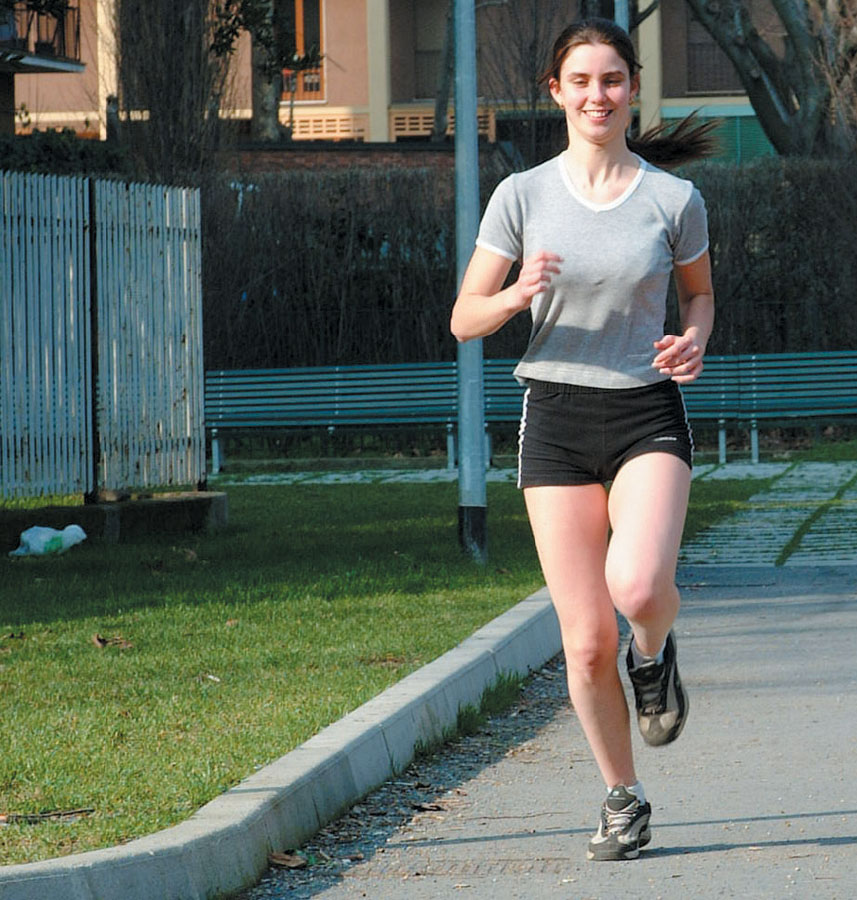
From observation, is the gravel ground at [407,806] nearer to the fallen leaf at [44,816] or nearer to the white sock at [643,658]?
the fallen leaf at [44,816]

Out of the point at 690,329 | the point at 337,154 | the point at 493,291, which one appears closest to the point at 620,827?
the point at 690,329

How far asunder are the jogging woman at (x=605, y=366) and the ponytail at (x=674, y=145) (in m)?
0.42

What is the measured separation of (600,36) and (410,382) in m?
15.9

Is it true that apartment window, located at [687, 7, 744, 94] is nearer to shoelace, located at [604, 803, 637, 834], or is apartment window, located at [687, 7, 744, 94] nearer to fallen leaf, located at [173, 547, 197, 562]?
fallen leaf, located at [173, 547, 197, 562]

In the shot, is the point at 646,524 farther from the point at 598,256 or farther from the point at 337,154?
the point at 337,154

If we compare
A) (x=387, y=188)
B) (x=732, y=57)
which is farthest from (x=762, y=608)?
(x=732, y=57)

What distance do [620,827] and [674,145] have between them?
1.93 metres

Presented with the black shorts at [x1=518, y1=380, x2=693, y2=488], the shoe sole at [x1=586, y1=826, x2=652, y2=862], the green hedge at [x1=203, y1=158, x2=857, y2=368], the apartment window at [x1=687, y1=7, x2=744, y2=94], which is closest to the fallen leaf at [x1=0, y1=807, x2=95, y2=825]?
the shoe sole at [x1=586, y1=826, x2=652, y2=862]

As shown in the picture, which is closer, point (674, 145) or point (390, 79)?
point (674, 145)

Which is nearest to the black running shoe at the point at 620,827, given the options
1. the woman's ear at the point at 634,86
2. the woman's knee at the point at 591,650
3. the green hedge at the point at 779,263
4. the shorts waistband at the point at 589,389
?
the woman's knee at the point at 591,650

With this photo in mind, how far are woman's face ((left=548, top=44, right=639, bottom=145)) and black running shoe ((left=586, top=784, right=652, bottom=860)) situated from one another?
67.5 inches

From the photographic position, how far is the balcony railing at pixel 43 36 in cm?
2791

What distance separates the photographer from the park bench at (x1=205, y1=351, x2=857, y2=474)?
66.4 feet

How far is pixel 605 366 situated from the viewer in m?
4.83
